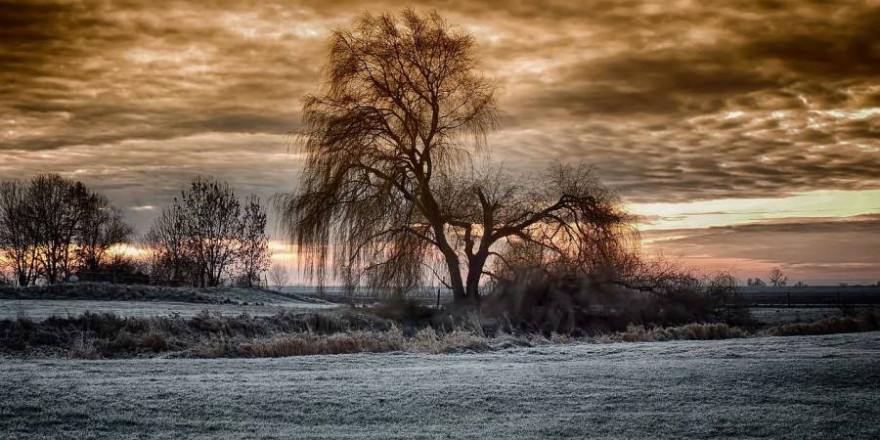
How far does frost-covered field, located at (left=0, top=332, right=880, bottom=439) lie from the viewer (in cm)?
869

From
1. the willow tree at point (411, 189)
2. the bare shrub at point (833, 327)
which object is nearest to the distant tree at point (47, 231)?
the willow tree at point (411, 189)

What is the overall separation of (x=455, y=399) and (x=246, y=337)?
48.4ft

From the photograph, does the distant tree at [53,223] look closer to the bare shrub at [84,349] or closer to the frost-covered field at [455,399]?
the bare shrub at [84,349]

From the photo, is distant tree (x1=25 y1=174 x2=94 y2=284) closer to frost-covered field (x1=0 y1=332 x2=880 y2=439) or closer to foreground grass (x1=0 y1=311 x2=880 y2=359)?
foreground grass (x1=0 y1=311 x2=880 y2=359)

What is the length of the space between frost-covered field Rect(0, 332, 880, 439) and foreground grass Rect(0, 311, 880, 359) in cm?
365

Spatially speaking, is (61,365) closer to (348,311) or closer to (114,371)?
(114,371)

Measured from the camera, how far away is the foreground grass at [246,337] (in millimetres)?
16766

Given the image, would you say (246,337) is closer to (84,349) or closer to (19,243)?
(84,349)

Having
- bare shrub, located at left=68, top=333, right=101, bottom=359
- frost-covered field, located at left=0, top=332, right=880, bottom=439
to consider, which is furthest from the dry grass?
bare shrub, located at left=68, top=333, right=101, bottom=359

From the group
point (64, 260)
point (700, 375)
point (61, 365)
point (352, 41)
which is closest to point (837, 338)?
point (700, 375)

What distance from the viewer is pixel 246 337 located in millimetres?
23266

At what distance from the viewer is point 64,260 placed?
59.4 metres

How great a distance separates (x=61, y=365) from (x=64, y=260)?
170 ft

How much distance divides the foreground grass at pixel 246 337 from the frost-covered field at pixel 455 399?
3646mm
